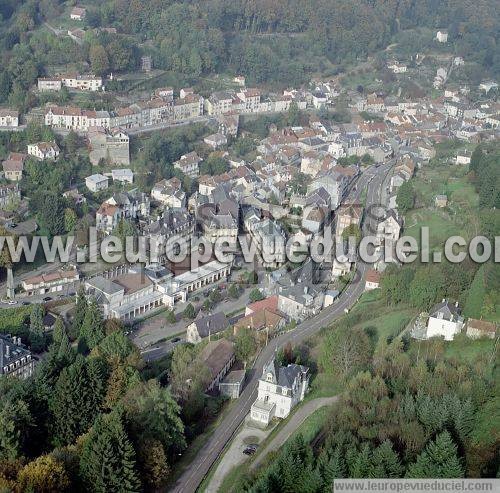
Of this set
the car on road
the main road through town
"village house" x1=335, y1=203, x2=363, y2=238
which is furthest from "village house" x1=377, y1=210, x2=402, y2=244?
the car on road

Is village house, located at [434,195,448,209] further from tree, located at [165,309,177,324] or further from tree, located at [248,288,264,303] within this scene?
tree, located at [165,309,177,324]

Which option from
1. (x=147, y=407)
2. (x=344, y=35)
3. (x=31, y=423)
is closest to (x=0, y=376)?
(x=31, y=423)

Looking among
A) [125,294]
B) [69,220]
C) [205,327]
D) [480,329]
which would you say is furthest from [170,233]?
[480,329]

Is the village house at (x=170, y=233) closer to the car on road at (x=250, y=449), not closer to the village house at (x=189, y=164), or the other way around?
the village house at (x=189, y=164)

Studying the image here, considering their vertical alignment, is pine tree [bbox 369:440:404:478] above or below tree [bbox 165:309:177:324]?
above

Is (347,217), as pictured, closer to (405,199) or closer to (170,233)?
(405,199)

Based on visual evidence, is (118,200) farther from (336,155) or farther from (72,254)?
(336,155)
